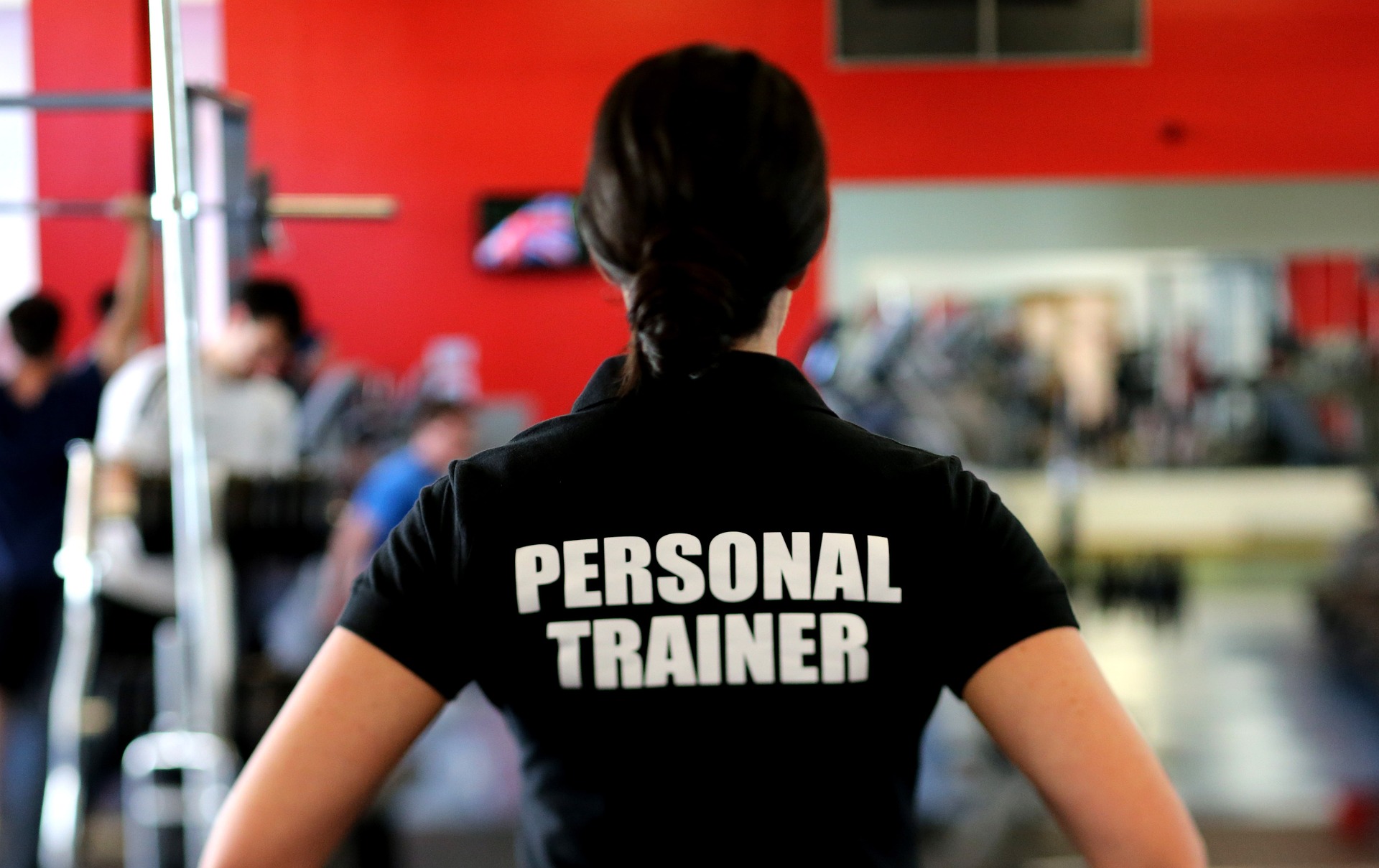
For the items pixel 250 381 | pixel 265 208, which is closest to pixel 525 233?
pixel 250 381

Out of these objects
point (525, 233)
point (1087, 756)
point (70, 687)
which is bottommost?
point (70, 687)

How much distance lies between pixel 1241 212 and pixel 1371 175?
25.7 inches

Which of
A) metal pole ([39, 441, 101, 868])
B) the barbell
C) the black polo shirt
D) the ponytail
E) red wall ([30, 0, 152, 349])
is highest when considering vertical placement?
red wall ([30, 0, 152, 349])

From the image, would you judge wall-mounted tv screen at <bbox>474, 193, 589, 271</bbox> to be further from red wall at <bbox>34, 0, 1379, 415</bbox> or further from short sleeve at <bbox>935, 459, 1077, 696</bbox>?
short sleeve at <bbox>935, 459, 1077, 696</bbox>

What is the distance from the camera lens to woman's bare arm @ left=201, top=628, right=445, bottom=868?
29.2 inches

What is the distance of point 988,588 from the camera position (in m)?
0.74

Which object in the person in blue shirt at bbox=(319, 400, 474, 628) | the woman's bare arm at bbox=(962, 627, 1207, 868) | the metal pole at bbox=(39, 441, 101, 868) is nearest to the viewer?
the woman's bare arm at bbox=(962, 627, 1207, 868)

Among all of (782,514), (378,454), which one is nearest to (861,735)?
(782,514)

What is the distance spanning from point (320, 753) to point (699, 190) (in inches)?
15.3

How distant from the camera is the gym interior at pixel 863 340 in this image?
2.85 meters

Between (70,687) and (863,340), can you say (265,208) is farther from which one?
(863,340)

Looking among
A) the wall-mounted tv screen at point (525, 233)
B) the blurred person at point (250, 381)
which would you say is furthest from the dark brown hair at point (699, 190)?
the wall-mounted tv screen at point (525, 233)

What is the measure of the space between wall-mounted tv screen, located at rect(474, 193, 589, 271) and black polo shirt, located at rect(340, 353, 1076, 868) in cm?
575

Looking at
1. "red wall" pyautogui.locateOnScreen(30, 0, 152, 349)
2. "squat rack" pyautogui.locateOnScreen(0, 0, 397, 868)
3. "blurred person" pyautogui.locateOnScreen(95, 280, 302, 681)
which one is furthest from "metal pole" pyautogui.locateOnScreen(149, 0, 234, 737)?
"red wall" pyautogui.locateOnScreen(30, 0, 152, 349)
